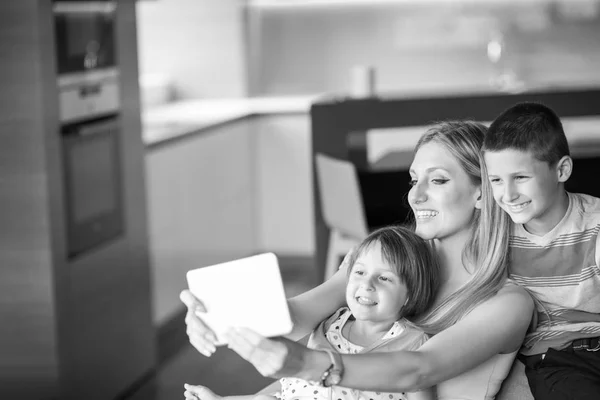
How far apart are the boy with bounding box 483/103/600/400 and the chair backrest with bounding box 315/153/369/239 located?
222 centimetres

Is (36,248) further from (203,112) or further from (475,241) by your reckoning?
(203,112)

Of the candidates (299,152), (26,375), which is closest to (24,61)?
(26,375)

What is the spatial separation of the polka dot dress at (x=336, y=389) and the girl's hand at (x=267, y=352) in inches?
14.3

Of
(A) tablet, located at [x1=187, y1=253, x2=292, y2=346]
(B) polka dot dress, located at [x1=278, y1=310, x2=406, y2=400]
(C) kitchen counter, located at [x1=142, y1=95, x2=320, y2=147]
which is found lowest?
(B) polka dot dress, located at [x1=278, y1=310, x2=406, y2=400]

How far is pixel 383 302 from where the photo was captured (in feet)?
6.33

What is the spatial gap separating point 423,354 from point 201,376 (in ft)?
9.35

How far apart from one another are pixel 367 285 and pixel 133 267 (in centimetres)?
261

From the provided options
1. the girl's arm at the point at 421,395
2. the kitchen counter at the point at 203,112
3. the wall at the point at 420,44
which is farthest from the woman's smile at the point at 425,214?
the wall at the point at 420,44

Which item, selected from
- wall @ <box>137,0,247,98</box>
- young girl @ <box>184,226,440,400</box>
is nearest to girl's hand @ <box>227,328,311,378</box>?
young girl @ <box>184,226,440,400</box>

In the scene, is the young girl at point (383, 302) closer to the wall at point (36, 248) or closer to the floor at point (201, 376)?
the wall at point (36, 248)

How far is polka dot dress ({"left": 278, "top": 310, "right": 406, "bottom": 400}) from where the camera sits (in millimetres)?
1915

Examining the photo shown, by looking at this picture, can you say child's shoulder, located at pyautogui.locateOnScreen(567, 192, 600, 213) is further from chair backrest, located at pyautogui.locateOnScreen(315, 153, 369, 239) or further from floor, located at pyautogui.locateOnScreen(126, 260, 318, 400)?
floor, located at pyautogui.locateOnScreen(126, 260, 318, 400)

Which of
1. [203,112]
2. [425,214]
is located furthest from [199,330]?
[203,112]

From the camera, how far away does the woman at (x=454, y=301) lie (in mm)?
1692
